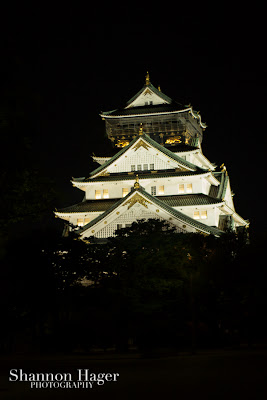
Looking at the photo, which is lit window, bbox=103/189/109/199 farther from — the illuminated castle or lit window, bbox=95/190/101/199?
lit window, bbox=95/190/101/199

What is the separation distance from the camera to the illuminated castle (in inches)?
1711

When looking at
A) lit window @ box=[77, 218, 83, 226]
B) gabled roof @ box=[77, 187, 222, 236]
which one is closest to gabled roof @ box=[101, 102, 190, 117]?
lit window @ box=[77, 218, 83, 226]

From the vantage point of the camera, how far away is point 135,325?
31375 mm

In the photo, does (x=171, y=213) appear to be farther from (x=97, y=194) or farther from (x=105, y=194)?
(x=97, y=194)

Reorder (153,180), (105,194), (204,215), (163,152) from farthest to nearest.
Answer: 1. (105,194)
2. (153,180)
3. (163,152)
4. (204,215)

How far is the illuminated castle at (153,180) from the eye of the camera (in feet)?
143

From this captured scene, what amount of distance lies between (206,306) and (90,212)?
62.1 ft

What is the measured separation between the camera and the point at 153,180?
50.0 meters

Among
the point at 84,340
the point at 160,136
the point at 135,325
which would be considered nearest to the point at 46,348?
the point at 84,340

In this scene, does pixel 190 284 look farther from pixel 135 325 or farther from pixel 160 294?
pixel 135 325

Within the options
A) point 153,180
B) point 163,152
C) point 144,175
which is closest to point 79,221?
point 144,175

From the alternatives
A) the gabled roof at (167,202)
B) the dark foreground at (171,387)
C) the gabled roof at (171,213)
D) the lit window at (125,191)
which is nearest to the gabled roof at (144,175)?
the lit window at (125,191)

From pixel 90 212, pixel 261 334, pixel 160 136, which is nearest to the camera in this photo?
pixel 261 334

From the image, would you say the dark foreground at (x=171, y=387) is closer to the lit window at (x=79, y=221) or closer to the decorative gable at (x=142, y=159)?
the lit window at (x=79, y=221)
